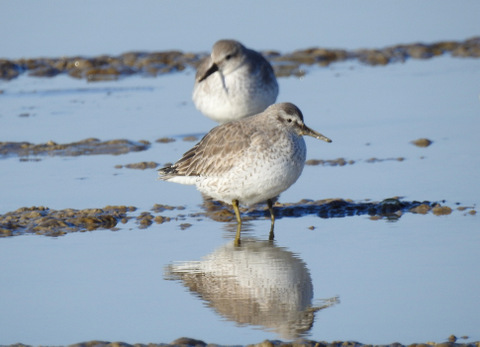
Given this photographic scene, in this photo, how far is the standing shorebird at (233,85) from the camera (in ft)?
39.4

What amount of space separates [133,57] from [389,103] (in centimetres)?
577

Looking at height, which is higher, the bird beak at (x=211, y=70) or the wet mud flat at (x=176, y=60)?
the wet mud flat at (x=176, y=60)

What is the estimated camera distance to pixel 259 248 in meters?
8.05

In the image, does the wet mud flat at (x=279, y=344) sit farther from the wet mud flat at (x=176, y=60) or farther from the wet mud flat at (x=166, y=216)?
the wet mud flat at (x=176, y=60)

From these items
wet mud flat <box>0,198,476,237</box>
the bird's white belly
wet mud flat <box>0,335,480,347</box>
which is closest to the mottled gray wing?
the bird's white belly

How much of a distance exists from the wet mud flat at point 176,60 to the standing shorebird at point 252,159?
7.37 meters

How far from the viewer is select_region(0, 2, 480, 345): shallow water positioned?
20.5 feet

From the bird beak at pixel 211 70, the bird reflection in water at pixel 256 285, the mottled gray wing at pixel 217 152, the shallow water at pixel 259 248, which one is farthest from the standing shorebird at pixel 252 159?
the bird beak at pixel 211 70

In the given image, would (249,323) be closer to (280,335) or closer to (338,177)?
(280,335)

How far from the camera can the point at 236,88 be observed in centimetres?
1209

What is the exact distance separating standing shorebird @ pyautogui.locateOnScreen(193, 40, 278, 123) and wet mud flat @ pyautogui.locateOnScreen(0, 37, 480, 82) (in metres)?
3.98

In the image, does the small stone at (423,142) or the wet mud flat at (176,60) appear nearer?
the small stone at (423,142)

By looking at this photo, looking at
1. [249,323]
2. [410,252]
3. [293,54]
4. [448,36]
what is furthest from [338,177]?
[448,36]

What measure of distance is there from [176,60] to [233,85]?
5.27 metres
